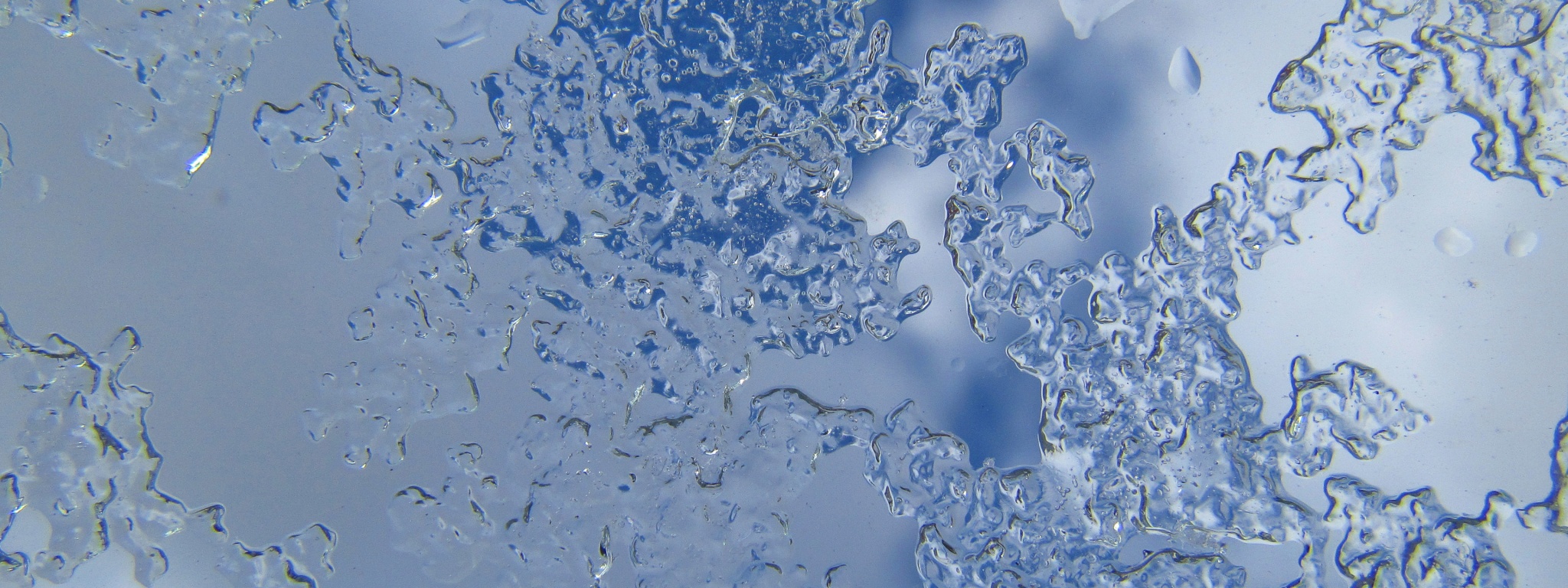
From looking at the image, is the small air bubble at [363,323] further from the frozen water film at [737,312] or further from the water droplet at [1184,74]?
the water droplet at [1184,74]

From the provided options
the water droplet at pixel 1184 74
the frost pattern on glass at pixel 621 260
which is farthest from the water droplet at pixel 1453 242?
the frost pattern on glass at pixel 621 260

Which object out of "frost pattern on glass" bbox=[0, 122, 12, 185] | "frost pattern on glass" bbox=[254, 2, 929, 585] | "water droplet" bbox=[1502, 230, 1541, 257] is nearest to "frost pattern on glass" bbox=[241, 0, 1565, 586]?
"frost pattern on glass" bbox=[254, 2, 929, 585]

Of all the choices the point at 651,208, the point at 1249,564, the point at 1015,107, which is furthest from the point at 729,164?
the point at 1249,564

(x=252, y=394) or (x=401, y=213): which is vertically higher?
(x=401, y=213)

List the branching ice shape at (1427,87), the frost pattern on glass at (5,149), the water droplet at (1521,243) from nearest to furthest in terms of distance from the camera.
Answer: the branching ice shape at (1427,87), the water droplet at (1521,243), the frost pattern on glass at (5,149)

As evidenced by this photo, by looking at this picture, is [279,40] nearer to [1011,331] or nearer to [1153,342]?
[1011,331]

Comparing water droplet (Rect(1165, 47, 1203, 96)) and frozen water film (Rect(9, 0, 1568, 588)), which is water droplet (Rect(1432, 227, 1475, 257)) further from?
water droplet (Rect(1165, 47, 1203, 96))

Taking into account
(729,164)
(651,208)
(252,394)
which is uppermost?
(729,164)
